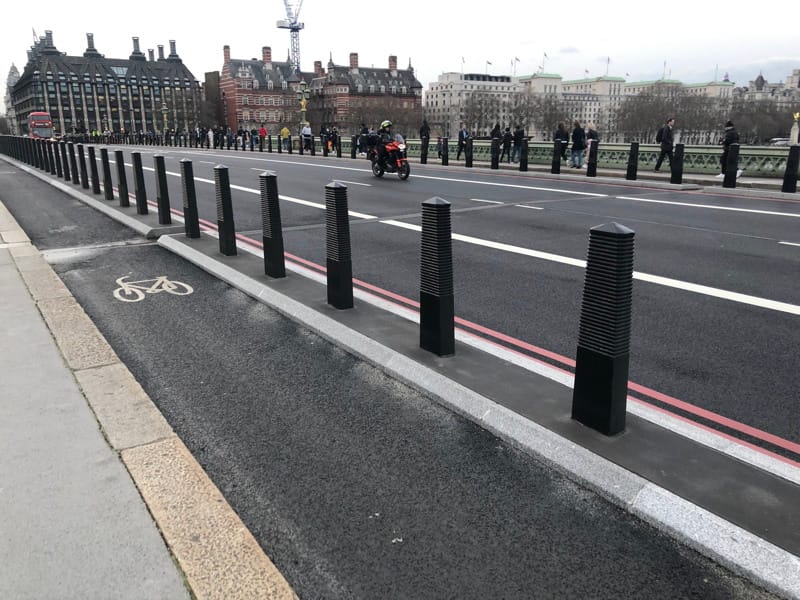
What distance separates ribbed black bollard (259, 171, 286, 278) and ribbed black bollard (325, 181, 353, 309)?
1.06 m

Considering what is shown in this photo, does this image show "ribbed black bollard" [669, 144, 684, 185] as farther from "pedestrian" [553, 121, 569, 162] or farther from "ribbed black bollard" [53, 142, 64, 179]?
"ribbed black bollard" [53, 142, 64, 179]

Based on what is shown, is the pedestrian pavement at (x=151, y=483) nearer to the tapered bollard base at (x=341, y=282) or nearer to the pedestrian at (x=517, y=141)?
the tapered bollard base at (x=341, y=282)

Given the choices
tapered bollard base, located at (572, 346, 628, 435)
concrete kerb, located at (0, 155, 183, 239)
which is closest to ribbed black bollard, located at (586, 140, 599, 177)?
concrete kerb, located at (0, 155, 183, 239)

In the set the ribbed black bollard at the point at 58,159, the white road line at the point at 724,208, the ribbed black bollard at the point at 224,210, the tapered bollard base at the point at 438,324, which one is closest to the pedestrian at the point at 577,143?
the white road line at the point at 724,208

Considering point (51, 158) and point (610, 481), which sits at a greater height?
point (51, 158)

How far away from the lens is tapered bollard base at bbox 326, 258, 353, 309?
5406 mm

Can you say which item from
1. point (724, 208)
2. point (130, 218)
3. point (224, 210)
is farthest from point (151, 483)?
point (724, 208)

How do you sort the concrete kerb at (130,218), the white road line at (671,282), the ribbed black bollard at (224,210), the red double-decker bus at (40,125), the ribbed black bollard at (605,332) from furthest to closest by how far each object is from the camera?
the red double-decker bus at (40,125) < the concrete kerb at (130,218) < the ribbed black bollard at (224,210) < the white road line at (671,282) < the ribbed black bollard at (605,332)

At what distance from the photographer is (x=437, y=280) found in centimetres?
425

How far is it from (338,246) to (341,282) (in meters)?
0.31

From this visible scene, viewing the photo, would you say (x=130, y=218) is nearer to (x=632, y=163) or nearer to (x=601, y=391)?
(x=601, y=391)

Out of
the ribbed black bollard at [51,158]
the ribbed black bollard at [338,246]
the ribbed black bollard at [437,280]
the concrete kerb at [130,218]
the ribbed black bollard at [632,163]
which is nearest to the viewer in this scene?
the ribbed black bollard at [437,280]

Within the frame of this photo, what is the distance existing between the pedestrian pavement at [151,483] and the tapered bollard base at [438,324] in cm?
11

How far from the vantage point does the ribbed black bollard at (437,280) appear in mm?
4117
